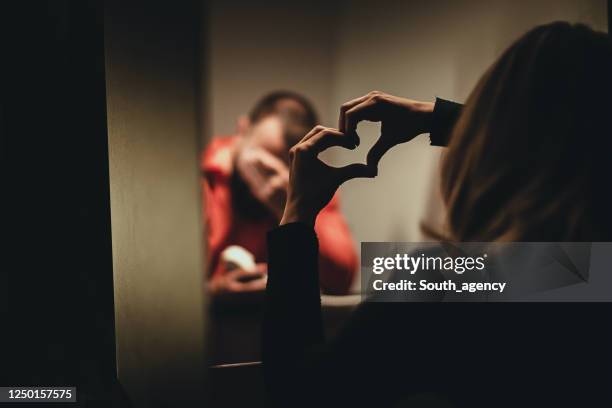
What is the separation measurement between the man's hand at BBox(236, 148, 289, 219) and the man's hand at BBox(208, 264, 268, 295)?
0.33 metres

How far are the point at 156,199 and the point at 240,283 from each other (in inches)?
20.8

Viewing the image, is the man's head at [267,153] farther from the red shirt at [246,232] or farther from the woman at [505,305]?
the woman at [505,305]

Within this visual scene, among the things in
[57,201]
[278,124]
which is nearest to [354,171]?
[57,201]

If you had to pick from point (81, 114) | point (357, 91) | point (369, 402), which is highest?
point (357, 91)

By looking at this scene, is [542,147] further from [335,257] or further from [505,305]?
[335,257]

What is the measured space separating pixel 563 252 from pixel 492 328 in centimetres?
11

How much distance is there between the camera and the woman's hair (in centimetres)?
46

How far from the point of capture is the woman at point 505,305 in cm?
46

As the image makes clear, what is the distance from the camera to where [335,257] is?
1.25m

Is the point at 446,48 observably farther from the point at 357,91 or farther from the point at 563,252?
the point at 563,252

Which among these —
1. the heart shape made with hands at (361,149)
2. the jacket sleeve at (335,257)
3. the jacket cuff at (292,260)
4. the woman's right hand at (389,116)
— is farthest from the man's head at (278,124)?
the jacket cuff at (292,260)

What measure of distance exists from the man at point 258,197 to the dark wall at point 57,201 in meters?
0.52

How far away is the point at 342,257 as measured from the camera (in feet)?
4.13

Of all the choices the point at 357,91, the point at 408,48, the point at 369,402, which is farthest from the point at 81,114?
the point at 357,91
